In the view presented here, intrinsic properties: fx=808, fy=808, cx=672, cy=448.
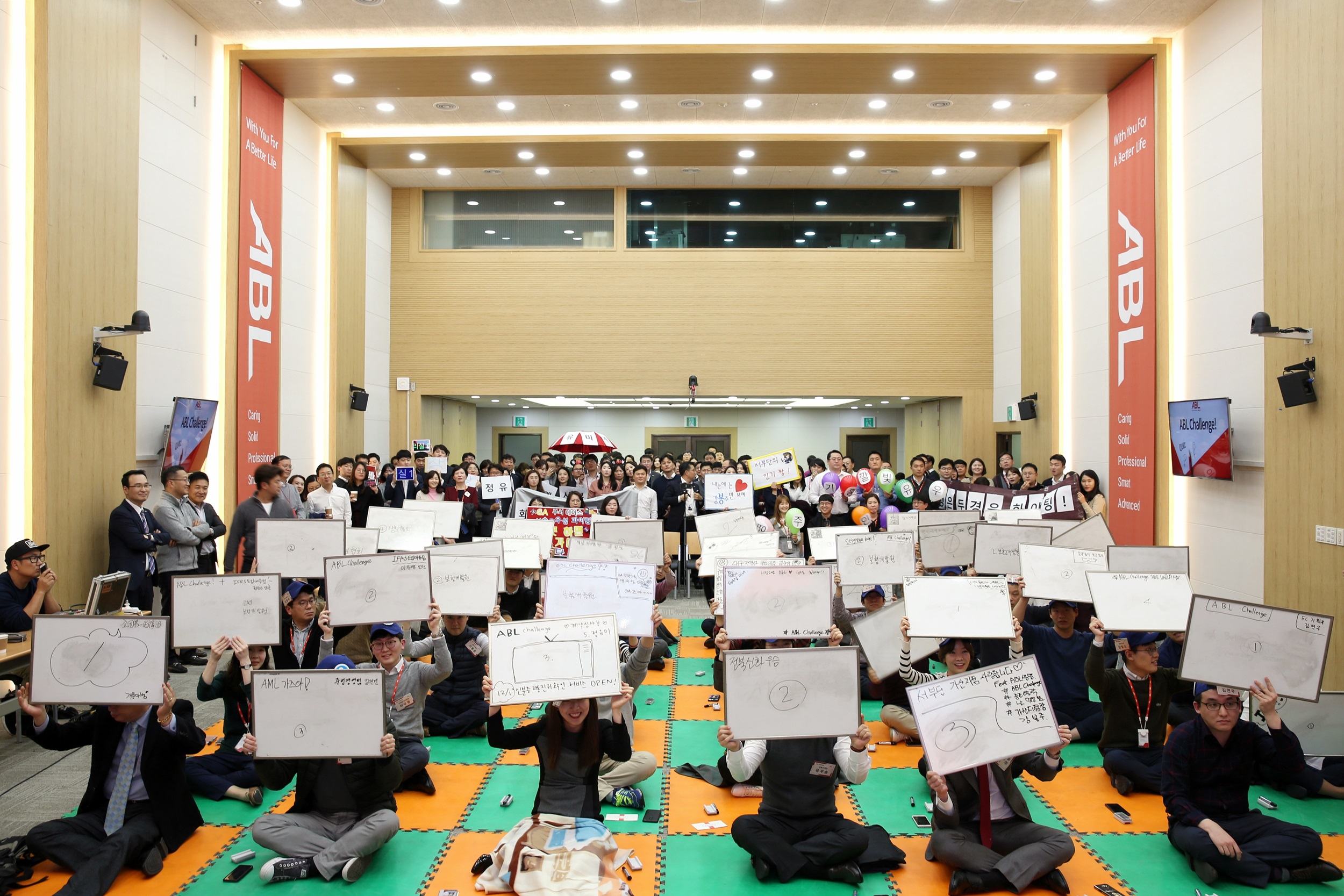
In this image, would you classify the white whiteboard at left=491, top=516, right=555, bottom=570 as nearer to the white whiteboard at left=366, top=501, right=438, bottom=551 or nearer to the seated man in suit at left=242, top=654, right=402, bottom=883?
the white whiteboard at left=366, top=501, right=438, bottom=551

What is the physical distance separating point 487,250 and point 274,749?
13409 mm

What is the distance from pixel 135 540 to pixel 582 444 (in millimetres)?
7735

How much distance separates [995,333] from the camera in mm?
16047

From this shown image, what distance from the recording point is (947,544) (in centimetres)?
812

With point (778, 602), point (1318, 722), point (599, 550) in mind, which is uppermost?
point (599, 550)

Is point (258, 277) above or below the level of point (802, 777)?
above

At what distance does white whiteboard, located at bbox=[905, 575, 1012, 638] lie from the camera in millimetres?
5516

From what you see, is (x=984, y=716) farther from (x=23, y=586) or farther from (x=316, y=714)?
(x=23, y=586)

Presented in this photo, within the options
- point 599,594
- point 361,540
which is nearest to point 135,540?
point 361,540

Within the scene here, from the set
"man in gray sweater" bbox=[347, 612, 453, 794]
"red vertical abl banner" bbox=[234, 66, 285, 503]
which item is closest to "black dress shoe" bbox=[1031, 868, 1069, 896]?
"man in gray sweater" bbox=[347, 612, 453, 794]

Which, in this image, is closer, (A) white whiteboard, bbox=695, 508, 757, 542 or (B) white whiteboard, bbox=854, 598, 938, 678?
(B) white whiteboard, bbox=854, 598, 938, 678

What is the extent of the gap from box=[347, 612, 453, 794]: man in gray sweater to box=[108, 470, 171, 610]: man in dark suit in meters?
3.62

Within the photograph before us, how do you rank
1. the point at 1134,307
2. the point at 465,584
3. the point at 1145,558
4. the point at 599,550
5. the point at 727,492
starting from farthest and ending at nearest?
1. the point at 727,492
2. the point at 1134,307
3. the point at 599,550
4. the point at 1145,558
5. the point at 465,584

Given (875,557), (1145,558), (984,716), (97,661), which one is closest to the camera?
(984,716)
